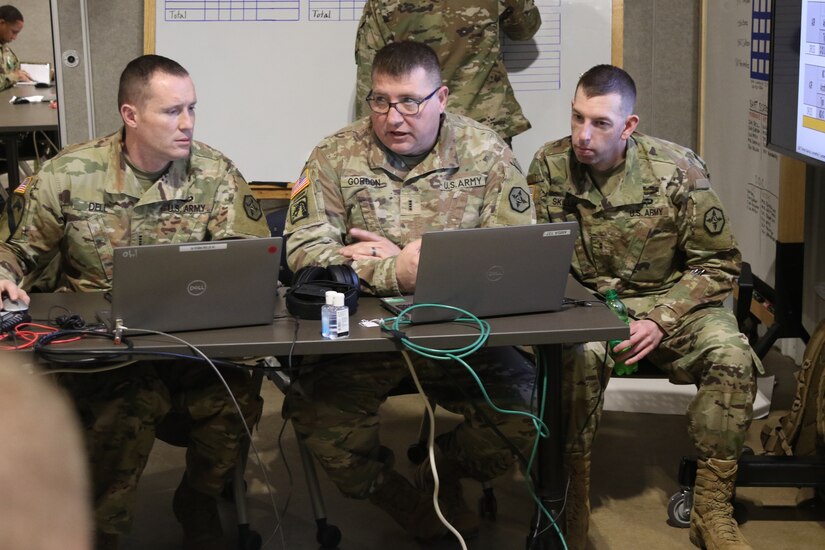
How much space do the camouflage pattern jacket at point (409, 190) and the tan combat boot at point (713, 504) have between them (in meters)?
0.85

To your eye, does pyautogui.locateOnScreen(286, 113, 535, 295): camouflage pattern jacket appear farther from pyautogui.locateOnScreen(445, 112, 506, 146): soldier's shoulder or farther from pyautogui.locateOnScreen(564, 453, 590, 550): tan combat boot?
pyautogui.locateOnScreen(564, 453, 590, 550): tan combat boot

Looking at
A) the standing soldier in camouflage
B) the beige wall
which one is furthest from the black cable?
the beige wall

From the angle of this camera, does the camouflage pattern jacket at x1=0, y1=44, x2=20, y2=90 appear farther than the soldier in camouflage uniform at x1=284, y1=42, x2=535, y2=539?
Yes

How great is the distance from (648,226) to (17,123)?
3.54 metres

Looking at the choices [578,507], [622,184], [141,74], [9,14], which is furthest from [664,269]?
A: [9,14]

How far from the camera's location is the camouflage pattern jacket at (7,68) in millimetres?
6746

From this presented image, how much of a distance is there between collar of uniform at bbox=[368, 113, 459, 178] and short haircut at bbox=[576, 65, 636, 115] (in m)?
0.43

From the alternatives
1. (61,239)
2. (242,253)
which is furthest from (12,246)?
(242,253)

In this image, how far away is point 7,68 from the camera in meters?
6.80

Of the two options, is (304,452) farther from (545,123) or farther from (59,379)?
(545,123)

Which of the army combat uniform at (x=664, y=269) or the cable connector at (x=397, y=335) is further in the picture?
the army combat uniform at (x=664, y=269)

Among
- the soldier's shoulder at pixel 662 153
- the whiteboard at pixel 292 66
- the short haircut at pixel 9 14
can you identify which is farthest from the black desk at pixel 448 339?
the short haircut at pixel 9 14

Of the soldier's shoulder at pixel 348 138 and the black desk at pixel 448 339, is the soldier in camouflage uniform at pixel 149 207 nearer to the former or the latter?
the soldier's shoulder at pixel 348 138

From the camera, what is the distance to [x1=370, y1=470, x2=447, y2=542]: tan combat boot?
2795 millimetres
